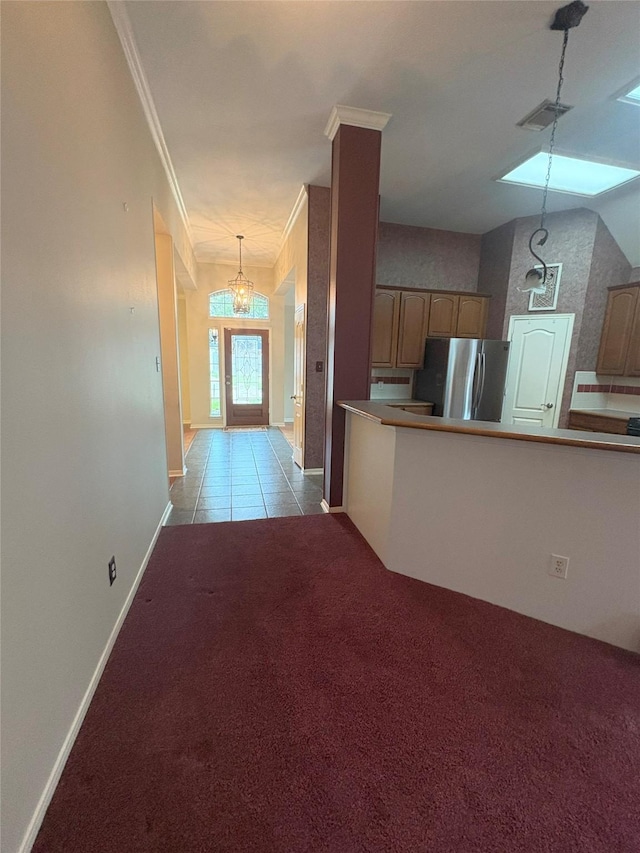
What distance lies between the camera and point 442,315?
4.70 m

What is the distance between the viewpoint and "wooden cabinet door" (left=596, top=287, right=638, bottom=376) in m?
4.04

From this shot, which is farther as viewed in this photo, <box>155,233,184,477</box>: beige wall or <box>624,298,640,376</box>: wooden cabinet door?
<box>624,298,640,376</box>: wooden cabinet door

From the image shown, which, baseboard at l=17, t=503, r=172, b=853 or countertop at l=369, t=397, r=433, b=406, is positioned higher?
countertop at l=369, t=397, r=433, b=406

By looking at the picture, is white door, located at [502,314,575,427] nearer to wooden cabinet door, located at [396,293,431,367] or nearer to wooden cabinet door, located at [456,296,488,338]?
wooden cabinet door, located at [456,296,488,338]

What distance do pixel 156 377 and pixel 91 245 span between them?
4.26 feet

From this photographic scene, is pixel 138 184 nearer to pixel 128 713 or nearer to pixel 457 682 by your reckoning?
pixel 128 713

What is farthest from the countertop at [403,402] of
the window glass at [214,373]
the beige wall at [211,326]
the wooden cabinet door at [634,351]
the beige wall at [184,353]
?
the beige wall at [184,353]

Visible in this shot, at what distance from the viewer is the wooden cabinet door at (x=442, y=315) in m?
4.65

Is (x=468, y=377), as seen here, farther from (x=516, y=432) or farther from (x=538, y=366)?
(x=516, y=432)

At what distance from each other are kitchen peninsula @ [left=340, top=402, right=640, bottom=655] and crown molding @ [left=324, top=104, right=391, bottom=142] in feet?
7.24

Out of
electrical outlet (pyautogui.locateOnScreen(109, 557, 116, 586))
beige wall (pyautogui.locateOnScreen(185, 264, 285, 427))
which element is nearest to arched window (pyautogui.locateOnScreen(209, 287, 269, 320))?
beige wall (pyautogui.locateOnScreen(185, 264, 285, 427))

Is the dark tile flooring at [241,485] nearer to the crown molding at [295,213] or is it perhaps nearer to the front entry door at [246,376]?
the front entry door at [246,376]

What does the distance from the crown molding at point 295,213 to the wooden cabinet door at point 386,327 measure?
1358mm

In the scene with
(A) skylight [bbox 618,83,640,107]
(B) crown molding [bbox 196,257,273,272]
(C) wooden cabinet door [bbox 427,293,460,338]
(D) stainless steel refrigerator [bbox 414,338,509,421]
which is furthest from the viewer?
(B) crown molding [bbox 196,257,273,272]
